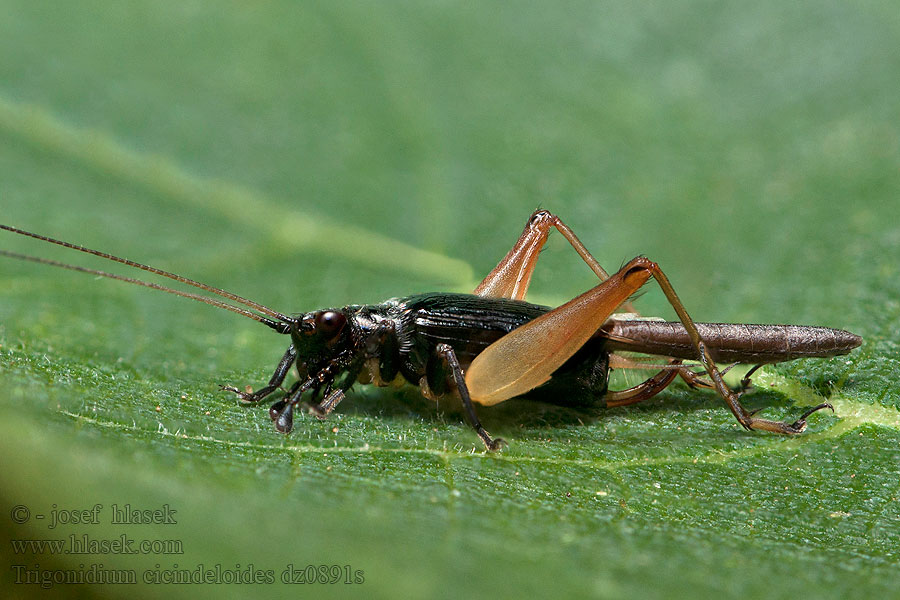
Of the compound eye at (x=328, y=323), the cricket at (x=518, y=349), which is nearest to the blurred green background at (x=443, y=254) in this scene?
the cricket at (x=518, y=349)

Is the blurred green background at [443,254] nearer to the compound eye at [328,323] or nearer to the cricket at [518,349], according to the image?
the cricket at [518,349]

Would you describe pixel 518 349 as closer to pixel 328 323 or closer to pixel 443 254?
pixel 328 323

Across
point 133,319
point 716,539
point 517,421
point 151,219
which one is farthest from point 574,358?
point 151,219

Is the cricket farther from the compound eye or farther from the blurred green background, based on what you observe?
the blurred green background

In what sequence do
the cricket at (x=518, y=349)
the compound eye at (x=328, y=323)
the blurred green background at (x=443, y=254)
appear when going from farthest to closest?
the compound eye at (x=328, y=323)
the cricket at (x=518, y=349)
the blurred green background at (x=443, y=254)

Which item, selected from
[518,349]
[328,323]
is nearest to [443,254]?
[328,323]

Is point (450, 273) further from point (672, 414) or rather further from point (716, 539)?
point (716, 539)
